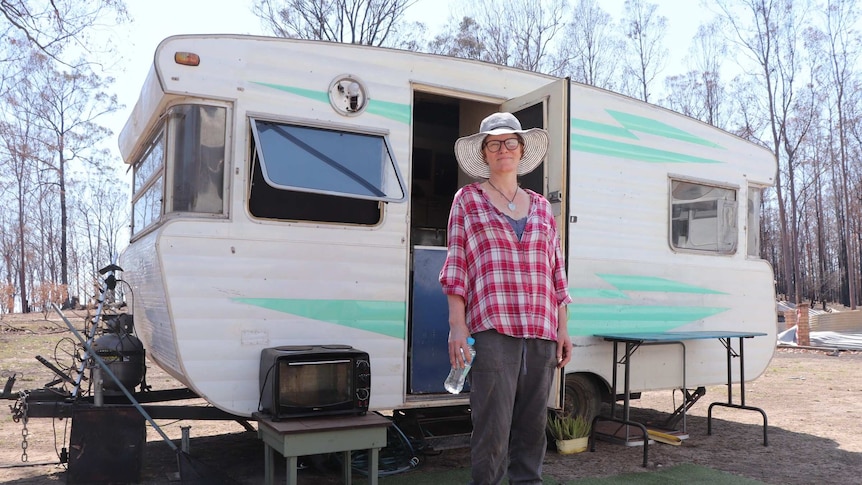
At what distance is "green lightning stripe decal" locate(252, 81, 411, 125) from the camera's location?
4.10m

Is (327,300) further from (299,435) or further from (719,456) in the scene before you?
(719,456)

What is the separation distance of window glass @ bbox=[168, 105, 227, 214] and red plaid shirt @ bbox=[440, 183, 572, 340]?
1642 mm

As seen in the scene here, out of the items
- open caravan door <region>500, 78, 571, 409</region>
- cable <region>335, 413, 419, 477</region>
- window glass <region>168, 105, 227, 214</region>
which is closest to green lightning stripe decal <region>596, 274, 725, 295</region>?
open caravan door <region>500, 78, 571, 409</region>

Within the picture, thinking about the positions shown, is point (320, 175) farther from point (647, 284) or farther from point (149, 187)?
point (647, 284)

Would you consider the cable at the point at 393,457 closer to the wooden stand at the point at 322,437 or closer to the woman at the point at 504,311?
the wooden stand at the point at 322,437

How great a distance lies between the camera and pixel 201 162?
3.86m

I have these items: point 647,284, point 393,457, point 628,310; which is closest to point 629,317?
point 628,310

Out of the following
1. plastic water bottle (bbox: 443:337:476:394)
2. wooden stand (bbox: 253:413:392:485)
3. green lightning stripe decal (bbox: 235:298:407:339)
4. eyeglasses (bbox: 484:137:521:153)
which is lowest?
wooden stand (bbox: 253:413:392:485)

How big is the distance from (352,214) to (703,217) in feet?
11.0

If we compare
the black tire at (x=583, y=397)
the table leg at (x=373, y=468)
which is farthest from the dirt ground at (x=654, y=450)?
the table leg at (x=373, y=468)

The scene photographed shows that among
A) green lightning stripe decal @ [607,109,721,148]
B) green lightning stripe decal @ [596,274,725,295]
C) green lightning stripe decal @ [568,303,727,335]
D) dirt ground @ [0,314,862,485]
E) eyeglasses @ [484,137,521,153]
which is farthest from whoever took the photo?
green lightning stripe decal @ [607,109,721,148]

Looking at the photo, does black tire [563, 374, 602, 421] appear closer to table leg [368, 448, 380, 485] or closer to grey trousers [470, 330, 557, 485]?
table leg [368, 448, 380, 485]

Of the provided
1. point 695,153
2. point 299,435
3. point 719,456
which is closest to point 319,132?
point 299,435

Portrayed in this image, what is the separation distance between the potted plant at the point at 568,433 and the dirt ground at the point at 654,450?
8cm
